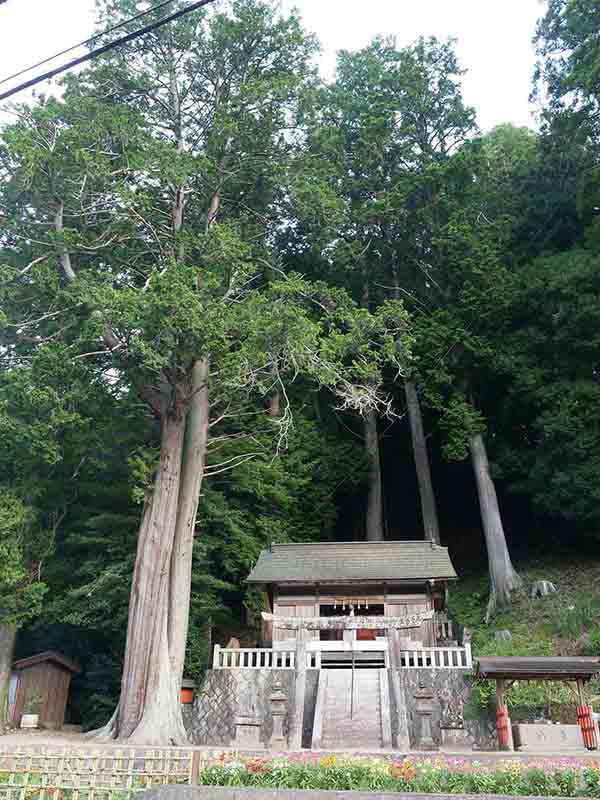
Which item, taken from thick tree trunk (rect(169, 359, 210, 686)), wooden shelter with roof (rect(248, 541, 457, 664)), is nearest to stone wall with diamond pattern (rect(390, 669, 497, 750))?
wooden shelter with roof (rect(248, 541, 457, 664))

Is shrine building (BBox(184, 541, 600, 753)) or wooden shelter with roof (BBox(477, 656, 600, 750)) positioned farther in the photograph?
shrine building (BBox(184, 541, 600, 753))

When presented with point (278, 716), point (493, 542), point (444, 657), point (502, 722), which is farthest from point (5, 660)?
point (493, 542)

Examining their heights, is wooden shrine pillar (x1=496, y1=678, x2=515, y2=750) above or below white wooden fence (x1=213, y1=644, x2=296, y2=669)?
below

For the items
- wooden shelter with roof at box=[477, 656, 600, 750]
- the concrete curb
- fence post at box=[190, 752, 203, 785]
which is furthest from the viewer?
wooden shelter with roof at box=[477, 656, 600, 750]

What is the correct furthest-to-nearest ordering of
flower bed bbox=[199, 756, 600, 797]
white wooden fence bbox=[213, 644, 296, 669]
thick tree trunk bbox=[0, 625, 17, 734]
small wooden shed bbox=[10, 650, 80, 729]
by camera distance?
small wooden shed bbox=[10, 650, 80, 729] → thick tree trunk bbox=[0, 625, 17, 734] → white wooden fence bbox=[213, 644, 296, 669] → flower bed bbox=[199, 756, 600, 797]

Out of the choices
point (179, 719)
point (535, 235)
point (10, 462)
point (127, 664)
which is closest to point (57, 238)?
point (10, 462)

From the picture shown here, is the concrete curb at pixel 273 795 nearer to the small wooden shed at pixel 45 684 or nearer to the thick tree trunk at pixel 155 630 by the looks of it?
the thick tree trunk at pixel 155 630

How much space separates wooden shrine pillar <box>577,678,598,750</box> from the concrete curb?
735 centimetres

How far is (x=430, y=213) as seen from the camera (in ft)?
80.8

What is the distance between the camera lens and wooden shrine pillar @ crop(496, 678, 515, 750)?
1187cm

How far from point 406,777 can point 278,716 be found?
23.5 ft

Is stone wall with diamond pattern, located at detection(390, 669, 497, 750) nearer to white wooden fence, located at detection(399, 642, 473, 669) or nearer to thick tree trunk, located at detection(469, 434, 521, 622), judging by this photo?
white wooden fence, located at detection(399, 642, 473, 669)

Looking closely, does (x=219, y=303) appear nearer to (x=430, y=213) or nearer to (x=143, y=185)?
(x=143, y=185)

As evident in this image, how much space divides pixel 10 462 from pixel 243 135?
10.6 m
